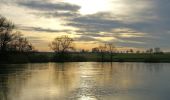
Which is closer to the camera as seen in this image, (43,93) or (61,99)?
(61,99)

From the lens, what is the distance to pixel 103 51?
113125 millimetres

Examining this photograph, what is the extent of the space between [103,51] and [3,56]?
5583 cm

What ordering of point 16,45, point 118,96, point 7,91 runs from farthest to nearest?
point 16,45 < point 7,91 < point 118,96

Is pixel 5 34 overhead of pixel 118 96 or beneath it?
overhead

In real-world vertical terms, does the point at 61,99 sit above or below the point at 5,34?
below

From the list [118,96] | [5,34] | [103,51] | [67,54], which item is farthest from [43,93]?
[103,51]

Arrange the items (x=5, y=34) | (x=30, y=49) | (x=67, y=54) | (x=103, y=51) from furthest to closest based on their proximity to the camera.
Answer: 1. (x=103, y=51)
2. (x=67, y=54)
3. (x=30, y=49)
4. (x=5, y=34)

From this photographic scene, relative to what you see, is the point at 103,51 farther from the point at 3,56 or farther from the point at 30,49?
the point at 3,56

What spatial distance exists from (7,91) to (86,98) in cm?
577

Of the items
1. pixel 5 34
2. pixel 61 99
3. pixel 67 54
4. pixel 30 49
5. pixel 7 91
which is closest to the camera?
pixel 61 99

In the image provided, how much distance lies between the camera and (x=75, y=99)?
1822 centimetres

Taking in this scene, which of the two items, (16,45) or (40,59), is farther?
(40,59)

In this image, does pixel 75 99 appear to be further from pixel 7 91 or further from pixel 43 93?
pixel 7 91

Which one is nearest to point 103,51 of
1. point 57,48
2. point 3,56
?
point 57,48
